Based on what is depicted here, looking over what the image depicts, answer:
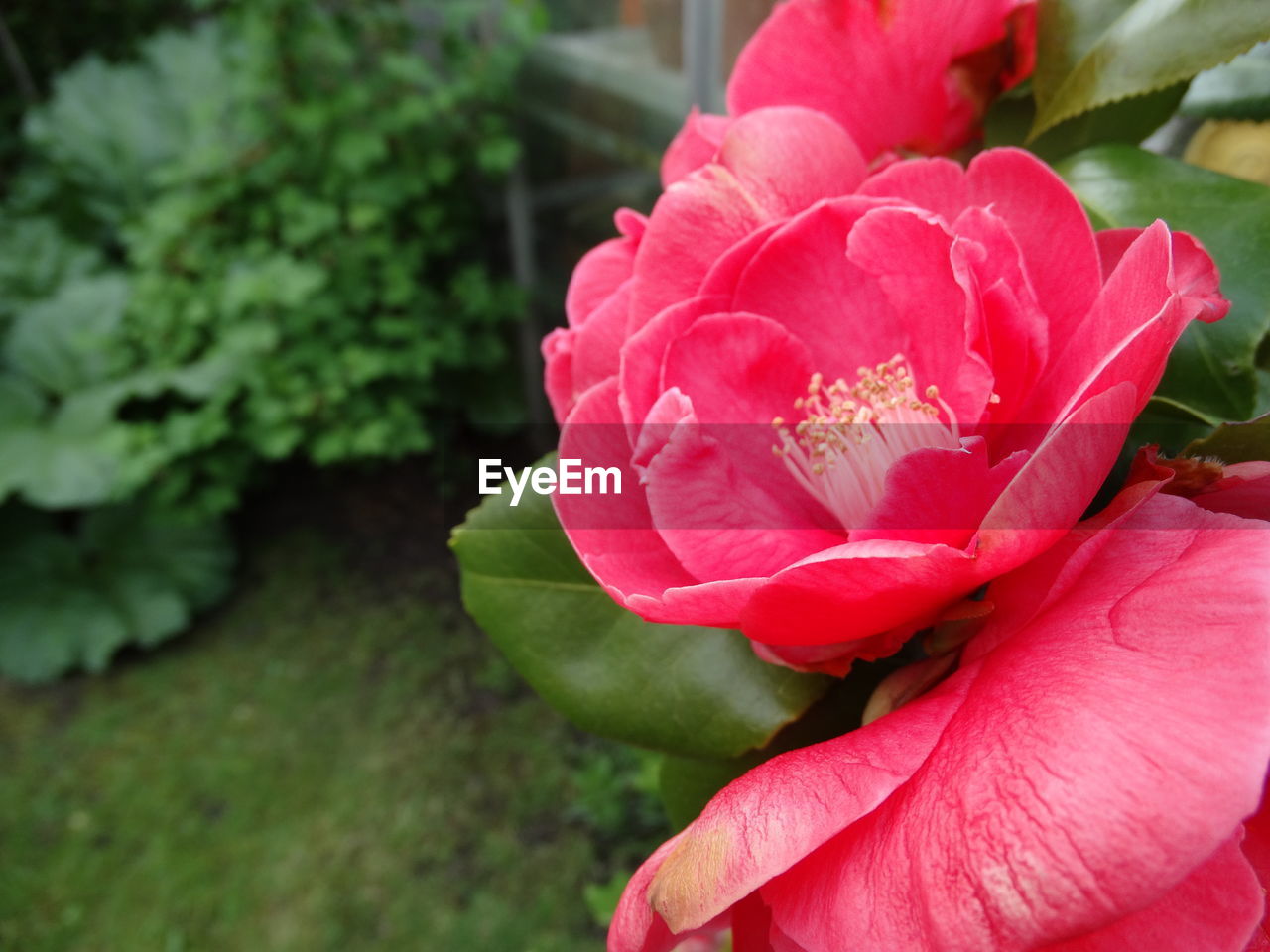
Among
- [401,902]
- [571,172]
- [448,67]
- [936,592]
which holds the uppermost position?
[936,592]

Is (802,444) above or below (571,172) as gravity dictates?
above

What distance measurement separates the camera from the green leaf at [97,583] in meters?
2.14

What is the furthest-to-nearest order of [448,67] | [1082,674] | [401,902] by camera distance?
[448,67], [401,902], [1082,674]

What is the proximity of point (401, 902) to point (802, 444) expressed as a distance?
162 cm

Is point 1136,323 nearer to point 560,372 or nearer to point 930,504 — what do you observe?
point 930,504

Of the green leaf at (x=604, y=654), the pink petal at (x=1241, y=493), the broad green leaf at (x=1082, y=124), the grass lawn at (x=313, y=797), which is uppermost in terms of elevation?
the broad green leaf at (x=1082, y=124)

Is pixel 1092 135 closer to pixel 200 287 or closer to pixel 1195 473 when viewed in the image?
pixel 1195 473

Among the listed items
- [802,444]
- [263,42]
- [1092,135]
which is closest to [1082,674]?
[802,444]

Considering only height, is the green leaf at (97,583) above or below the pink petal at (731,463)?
below

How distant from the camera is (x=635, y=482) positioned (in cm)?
29

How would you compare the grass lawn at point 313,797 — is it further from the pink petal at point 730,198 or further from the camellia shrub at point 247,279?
the pink petal at point 730,198

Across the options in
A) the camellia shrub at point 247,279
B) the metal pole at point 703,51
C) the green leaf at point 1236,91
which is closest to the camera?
the green leaf at point 1236,91

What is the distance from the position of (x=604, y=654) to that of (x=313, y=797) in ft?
5.63

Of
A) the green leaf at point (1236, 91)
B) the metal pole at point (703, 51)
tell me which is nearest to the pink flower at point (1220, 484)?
the green leaf at point (1236, 91)
